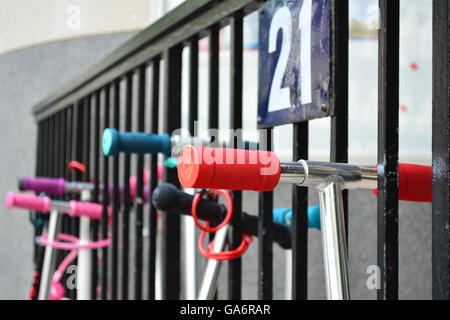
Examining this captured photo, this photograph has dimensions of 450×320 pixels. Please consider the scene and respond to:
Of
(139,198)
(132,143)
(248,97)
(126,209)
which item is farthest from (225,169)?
(248,97)

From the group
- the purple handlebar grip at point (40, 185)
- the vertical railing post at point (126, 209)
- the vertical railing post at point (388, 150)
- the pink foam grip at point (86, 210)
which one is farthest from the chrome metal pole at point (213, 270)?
the purple handlebar grip at point (40, 185)

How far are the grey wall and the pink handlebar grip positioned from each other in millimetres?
1862

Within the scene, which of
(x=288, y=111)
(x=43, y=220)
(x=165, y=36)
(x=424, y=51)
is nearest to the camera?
(x=288, y=111)

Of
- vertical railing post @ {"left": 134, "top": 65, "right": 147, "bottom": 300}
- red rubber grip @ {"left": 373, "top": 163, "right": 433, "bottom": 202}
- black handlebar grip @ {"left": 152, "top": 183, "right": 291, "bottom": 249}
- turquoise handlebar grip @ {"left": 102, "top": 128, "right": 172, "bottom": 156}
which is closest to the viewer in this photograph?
red rubber grip @ {"left": 373, "top": 163, "right": 433, "bottom": 202}

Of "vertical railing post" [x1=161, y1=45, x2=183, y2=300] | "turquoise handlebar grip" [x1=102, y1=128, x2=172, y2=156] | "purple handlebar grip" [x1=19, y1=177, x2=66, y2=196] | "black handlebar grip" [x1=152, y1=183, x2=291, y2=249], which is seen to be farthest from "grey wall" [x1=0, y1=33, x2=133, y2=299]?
"black handlebar grip" [x1=152, y1=183, x2=291, y2=249]

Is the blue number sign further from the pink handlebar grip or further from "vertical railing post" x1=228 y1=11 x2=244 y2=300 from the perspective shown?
the pink handlebar grip

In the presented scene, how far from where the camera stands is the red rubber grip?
0.46 m

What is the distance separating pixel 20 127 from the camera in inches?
89.0

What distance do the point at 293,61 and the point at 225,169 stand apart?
0.84 feet

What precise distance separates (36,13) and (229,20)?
157cm

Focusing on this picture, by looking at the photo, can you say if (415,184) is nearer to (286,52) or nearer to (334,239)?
(334,239)
